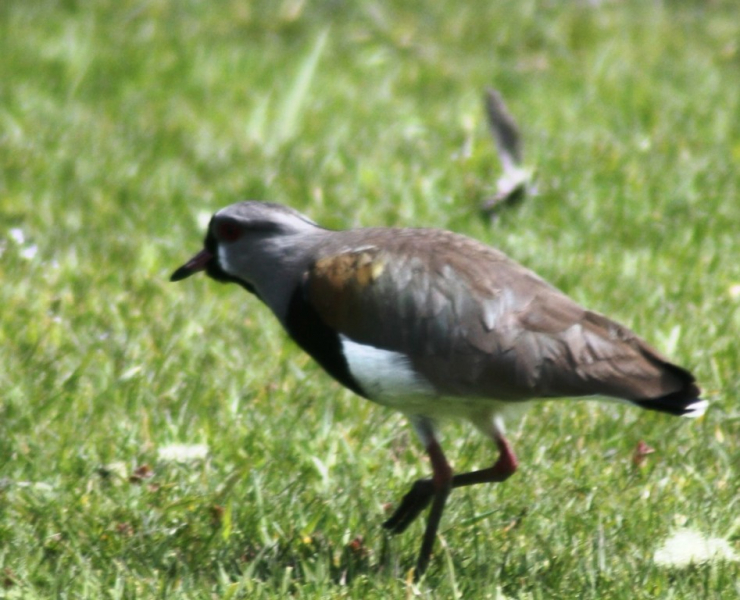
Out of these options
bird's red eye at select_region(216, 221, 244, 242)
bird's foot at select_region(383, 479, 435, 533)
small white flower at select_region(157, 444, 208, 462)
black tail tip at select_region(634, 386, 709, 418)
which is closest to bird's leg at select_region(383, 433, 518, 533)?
bird's foot at select_region(383, 479, 435, 533)

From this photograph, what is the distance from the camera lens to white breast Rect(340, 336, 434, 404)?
154 inches

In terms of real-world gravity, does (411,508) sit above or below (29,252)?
below

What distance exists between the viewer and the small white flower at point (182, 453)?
4.47m

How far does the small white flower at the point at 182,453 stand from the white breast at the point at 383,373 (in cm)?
81

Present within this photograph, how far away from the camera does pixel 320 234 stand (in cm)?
441

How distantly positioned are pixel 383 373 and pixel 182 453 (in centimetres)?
95

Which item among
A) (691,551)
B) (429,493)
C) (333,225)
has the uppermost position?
(333,225)

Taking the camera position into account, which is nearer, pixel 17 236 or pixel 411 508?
pixel 411 508

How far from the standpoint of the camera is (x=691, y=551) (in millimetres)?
3873

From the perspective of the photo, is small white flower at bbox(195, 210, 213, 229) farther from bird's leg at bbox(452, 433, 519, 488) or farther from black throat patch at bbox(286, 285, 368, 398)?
bird's leg at bbox(452, 433, 519, 488)

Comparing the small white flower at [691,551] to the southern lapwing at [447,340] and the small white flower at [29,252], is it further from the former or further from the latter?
the small white flower at [29,252]

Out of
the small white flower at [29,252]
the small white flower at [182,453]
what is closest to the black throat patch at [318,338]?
the small white flower at [182,453]

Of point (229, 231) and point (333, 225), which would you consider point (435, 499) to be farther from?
point (333, 225)

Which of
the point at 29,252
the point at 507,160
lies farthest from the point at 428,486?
the point at 507,160
